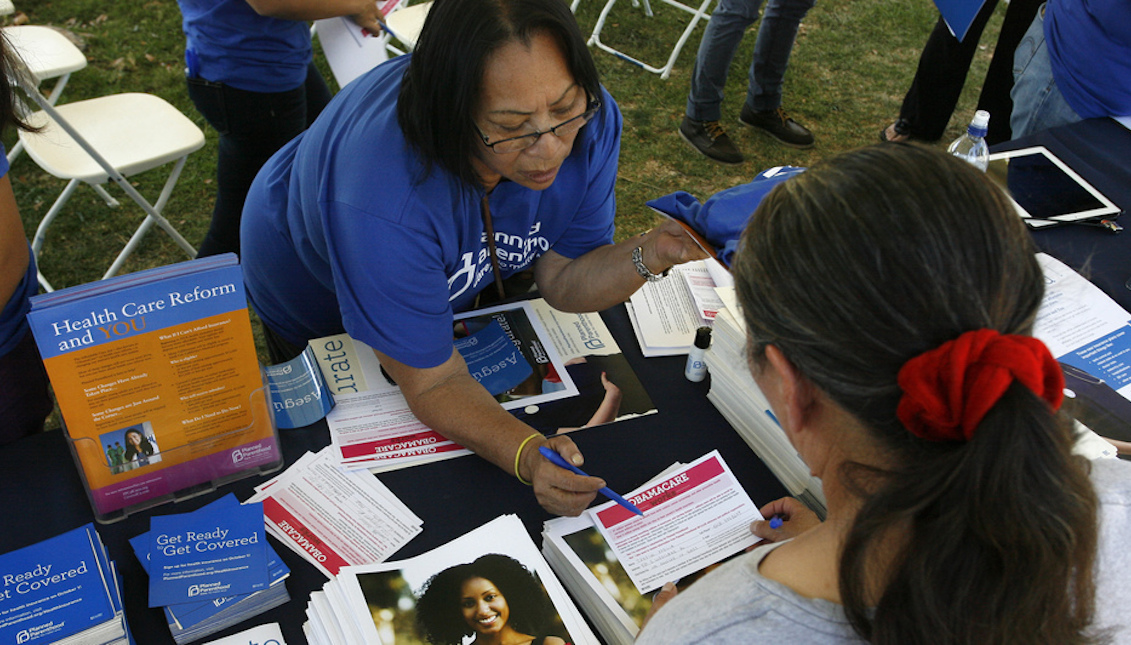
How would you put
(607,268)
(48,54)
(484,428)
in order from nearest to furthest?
1. (484,428)
2. (607,268)
3. (48,54)

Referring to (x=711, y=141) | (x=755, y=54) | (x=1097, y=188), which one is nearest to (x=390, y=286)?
(x=1097, y=188)

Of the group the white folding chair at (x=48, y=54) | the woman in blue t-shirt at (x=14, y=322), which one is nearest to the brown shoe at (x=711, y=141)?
the white folding chair at (x=48, y=54)

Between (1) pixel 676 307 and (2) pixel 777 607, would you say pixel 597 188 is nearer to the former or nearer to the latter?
(1) pixel 676 307

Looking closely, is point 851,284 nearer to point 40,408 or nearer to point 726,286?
point 726,286

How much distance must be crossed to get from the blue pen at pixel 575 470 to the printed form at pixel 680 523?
0.05 feet

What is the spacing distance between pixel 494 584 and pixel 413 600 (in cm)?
12

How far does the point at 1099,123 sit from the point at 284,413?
256 centimetres

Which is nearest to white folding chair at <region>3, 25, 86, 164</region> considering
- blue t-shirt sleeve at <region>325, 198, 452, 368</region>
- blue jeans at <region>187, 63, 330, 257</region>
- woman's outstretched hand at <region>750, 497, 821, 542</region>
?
blue jeans at <region>187, 63, 330, 257</region>

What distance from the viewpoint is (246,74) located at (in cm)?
227

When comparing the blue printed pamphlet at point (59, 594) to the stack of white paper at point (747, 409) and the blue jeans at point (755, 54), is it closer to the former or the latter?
the stack of white paper at point (747, 409)

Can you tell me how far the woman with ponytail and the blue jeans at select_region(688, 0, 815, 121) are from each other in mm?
3121

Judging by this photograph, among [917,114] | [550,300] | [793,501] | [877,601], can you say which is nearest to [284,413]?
[550,300]

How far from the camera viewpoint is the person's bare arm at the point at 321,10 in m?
2.10

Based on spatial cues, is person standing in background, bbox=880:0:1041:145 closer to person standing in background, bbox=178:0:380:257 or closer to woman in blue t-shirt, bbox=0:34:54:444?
person standing in background, bbox=178:0:380:257
